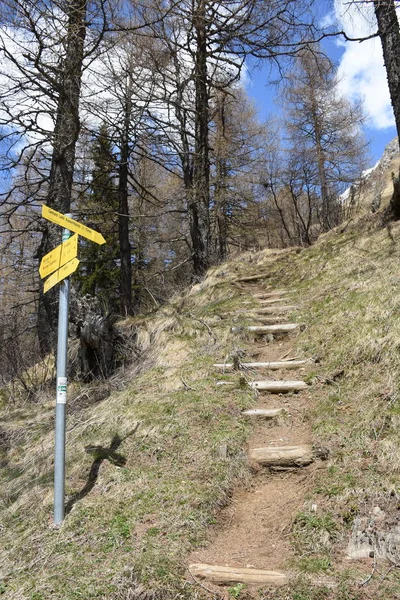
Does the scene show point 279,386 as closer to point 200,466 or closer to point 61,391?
point 200,466

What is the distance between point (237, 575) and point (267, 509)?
0.76m

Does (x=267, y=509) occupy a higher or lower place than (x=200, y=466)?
lower

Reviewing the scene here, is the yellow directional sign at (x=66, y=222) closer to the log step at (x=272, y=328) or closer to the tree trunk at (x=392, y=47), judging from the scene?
the log step at (x=272, y=328)

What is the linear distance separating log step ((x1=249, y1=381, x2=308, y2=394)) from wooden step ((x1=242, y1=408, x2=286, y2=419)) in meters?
0.43

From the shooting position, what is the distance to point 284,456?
3574 millimetres

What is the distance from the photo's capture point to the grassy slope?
8.45 ft

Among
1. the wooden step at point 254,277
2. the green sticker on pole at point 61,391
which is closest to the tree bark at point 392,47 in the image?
the wooden step at point 254,277

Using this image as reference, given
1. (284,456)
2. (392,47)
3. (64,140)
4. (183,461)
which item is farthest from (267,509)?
(392,47)

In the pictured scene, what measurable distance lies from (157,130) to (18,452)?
317 inches

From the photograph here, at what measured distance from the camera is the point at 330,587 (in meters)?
2.28

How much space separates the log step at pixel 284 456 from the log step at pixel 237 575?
113cm

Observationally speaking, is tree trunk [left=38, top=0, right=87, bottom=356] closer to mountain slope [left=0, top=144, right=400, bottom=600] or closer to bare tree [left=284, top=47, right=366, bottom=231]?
mountain slope [left=0, top=144, right=400, bottom=600]

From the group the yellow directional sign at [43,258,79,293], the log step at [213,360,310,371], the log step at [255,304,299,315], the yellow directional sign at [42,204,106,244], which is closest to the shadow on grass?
the log step at [213,360,310,371]

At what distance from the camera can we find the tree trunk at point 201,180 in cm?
1038
